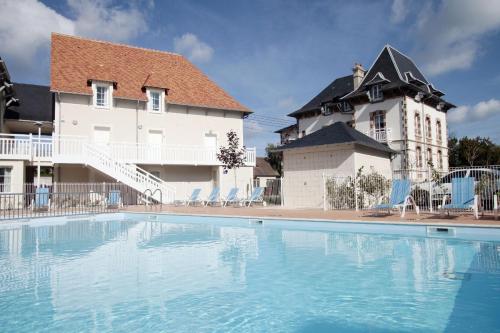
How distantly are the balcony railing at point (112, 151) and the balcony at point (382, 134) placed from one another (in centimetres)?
984

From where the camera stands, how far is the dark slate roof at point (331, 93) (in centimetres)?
3244

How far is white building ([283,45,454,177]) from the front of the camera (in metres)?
26.9

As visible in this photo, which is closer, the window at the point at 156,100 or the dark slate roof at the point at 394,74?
the window at the point at 156,100

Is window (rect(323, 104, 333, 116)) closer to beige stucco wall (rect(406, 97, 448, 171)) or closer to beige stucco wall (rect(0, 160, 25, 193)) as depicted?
beige stucco wall (rect(406, 97, 448, 171))

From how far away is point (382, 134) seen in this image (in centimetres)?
2789

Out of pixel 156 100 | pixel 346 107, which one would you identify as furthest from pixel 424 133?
pixel 156 100

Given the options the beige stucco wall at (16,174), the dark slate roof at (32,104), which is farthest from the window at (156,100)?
the beige stucco wall at (16,174)

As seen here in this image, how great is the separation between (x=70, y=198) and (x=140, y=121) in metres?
6.62

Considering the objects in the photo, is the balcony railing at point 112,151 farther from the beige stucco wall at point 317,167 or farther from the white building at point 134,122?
the beige stucco wall at point 317,167

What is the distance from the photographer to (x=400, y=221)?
10.1 m

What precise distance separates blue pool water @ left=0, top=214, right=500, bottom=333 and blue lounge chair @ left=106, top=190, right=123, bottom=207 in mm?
6728

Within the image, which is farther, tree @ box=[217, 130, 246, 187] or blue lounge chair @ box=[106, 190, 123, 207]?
tree @ box=[217, 130, 246, 187]

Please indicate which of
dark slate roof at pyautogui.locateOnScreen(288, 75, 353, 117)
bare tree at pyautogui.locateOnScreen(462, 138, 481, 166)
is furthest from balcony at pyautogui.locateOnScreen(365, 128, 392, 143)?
bare tree at pyautogui.locateOnScreen(462, 138, 481, 166)

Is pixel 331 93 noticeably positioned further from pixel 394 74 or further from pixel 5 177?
pixel 5 177
